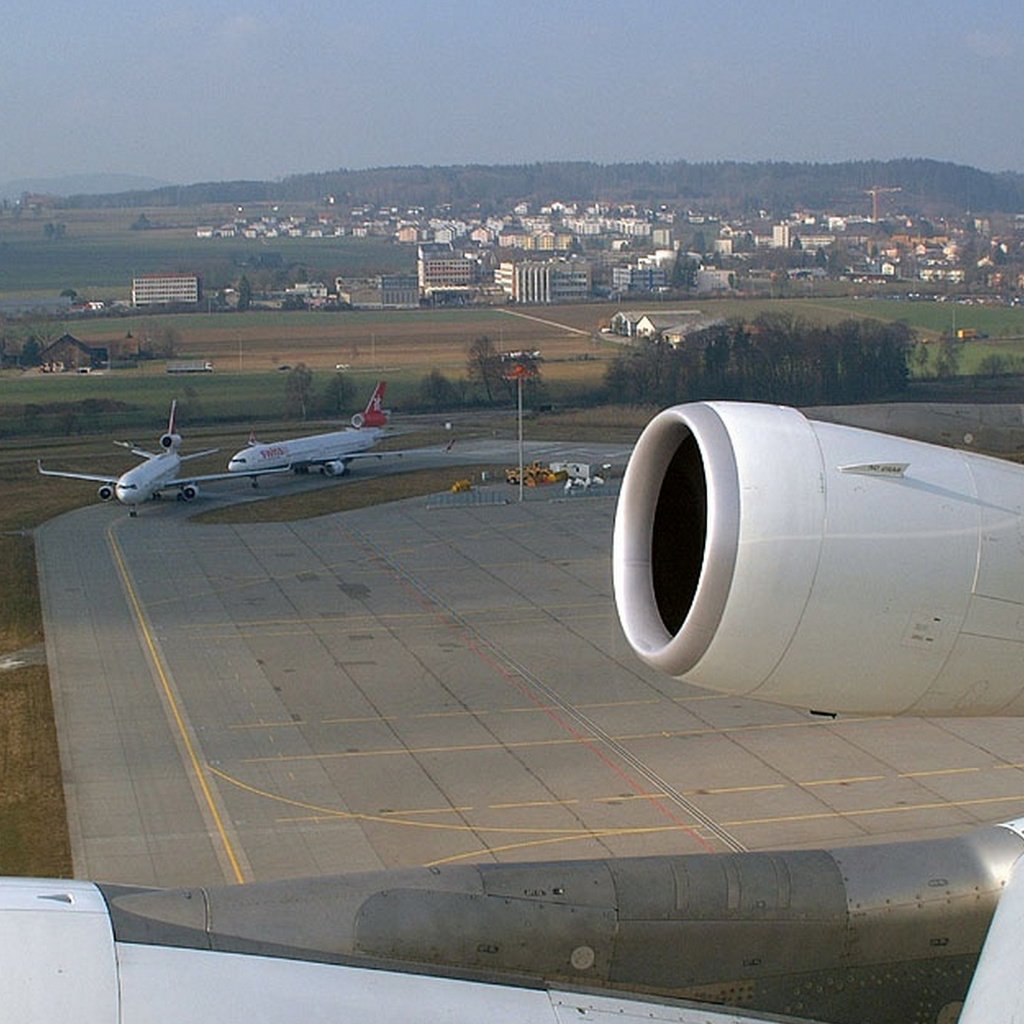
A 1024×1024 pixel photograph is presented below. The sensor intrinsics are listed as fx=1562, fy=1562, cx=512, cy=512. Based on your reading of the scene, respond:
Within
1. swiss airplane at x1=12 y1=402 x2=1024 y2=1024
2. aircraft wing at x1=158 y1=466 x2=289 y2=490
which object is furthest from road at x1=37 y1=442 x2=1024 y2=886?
aircraft wing at x1=158 y1=466 x2=289 y2=490

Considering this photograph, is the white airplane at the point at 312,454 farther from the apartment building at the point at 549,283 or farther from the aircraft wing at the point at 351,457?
the apartment building at the point at 549,283

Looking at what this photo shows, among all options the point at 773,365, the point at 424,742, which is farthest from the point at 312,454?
the point at 424,742

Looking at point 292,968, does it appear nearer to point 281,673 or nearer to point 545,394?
point 281,673

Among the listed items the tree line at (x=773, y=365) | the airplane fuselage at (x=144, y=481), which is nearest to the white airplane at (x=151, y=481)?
the airplane fuselage at (x=144, y=481)

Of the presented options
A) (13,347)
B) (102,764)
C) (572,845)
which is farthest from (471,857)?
(13,347)

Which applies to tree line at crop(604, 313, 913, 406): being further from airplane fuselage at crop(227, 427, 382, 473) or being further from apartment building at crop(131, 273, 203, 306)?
apartment building at crop(131, 273, 203, 306)

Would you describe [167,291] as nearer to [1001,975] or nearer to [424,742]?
[424,742]
